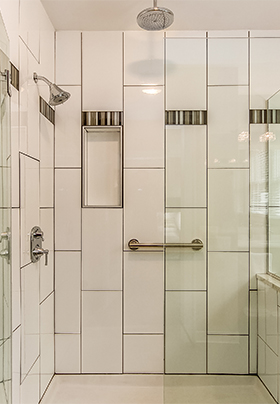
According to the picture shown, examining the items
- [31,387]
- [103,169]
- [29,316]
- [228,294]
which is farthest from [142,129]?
[31,387]

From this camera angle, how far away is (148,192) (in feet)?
6.23

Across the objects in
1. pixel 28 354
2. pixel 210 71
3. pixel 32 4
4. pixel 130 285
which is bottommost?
pixel 28 354

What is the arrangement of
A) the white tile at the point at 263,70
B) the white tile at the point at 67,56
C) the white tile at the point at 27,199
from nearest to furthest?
the white tile at the point at 263,70 → the white tile at the point at 27,199 → the white tile at the point at 67,56

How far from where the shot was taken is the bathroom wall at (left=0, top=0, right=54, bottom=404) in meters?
1.31

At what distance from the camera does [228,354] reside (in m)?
1.31

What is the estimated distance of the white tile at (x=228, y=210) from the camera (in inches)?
51.5

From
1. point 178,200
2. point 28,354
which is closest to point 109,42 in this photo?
point 178,200

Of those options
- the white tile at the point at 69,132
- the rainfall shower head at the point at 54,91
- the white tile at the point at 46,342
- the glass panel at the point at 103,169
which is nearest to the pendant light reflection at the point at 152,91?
the glass panel at the point at 103,169

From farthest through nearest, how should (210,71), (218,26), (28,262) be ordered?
(218,26) → (28,262) → (210,71)

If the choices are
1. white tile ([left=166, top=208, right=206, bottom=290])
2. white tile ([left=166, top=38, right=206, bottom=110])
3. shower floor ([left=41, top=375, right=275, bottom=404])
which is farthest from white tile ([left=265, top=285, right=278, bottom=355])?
white tile ([left=166, top=38, right=206, bottom=110])

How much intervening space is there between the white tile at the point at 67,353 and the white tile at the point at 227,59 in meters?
1.60

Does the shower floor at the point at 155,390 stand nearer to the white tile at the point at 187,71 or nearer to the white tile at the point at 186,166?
the white tile at the point at 186,166

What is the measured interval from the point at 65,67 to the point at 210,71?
960 mm

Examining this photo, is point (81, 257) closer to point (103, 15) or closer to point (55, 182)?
point (55, 182)
